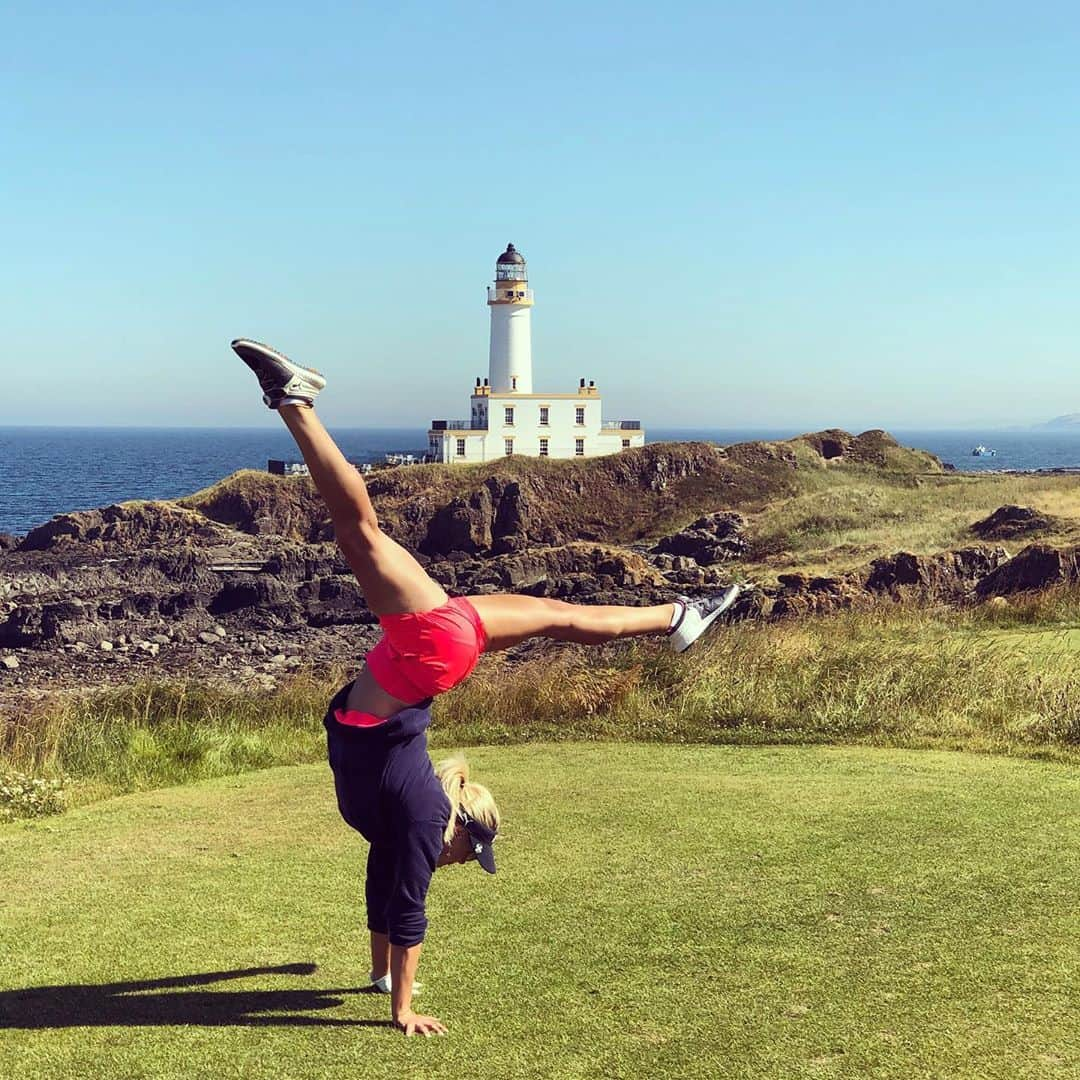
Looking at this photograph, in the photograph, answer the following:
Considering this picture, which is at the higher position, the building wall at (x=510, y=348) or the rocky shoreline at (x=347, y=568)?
the building wall at (x=510, y=348)

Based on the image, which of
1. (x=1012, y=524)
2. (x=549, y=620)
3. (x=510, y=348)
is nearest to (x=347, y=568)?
(x=1012, y=524)

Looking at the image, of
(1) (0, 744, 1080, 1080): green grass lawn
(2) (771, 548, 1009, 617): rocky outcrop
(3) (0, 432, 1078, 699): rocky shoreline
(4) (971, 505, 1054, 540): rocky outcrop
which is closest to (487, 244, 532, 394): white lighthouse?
(3) (0, 432, 1078, 699): rocky shoreline

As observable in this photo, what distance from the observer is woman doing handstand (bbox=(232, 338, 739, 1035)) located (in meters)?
4.73

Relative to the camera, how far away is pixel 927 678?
11.7 meters

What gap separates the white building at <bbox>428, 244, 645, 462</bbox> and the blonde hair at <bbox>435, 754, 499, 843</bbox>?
191ft

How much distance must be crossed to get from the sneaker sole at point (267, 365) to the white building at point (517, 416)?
58239 millimetres

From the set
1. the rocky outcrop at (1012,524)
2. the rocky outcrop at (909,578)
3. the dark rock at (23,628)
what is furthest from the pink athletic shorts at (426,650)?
the rocky outcrop at (1012,524)

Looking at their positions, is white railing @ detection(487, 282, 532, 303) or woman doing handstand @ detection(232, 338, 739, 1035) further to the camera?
white railing @ detection(487, 282, 532, 303)

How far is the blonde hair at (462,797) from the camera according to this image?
514 centimetres

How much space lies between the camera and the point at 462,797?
204 inches

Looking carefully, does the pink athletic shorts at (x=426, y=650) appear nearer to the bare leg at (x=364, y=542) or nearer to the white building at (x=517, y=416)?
the bare leg at (x=364, y=542)

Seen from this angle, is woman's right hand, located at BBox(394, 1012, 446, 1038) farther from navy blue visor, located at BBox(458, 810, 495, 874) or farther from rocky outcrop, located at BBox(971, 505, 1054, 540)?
rocky outcrop, located at BBox(971, 505, 1054, 540)

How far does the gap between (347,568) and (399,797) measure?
3662cm

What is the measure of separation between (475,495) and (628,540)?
6.50 metres
